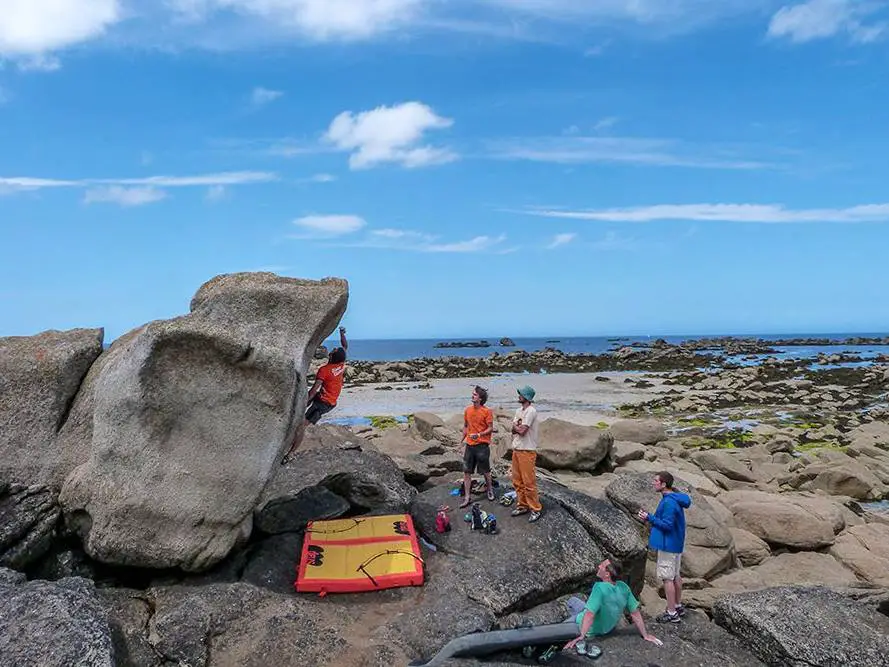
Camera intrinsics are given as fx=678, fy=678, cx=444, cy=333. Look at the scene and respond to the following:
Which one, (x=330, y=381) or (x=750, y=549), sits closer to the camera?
(x=330, y=381)

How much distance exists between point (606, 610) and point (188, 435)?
6045 mm

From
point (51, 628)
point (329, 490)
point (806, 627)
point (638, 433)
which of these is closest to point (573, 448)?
point (638, 433)

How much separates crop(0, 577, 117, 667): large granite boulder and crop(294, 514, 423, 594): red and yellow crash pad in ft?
9.73

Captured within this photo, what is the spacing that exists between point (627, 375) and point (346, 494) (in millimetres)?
52758

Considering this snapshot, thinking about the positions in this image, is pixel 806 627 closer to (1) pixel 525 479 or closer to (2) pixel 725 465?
A: (1) pixel 525 479

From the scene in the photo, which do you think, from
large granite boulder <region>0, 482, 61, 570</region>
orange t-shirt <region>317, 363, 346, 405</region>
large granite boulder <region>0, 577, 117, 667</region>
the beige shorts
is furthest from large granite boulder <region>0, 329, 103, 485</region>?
the beige shorts

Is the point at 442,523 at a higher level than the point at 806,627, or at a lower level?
higher

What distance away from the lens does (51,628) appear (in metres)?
6.88

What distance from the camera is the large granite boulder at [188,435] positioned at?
9.20 m

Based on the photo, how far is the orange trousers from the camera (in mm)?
11033

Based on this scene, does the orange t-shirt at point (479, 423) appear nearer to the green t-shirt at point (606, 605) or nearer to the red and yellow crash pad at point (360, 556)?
the red and yellow crash pad at point (360, 556)

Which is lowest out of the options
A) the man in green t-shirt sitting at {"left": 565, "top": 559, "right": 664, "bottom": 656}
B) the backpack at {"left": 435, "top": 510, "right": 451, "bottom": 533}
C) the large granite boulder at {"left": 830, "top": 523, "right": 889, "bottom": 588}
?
the large granite boulder at {"left": 830, "top": 523, "right": 889, "bottom": 588}

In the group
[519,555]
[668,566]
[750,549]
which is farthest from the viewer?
[750,549]

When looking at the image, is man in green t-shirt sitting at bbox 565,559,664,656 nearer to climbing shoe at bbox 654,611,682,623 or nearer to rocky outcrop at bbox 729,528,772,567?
climbing shoe at bbox 654,611,682,623
